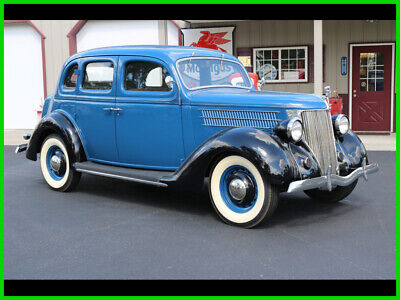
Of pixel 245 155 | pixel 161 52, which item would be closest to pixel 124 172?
pixel 161 52

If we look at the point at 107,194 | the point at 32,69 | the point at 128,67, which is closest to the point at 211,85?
the point at 128,67

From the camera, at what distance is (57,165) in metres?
6.00

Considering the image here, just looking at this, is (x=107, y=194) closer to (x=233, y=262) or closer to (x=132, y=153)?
(x=132, y=153)

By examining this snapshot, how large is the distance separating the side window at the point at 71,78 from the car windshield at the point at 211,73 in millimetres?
1654

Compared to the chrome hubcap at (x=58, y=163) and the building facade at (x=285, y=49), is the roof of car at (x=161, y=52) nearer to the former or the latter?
Result: the chrome hubcap at (x=58, y=163)

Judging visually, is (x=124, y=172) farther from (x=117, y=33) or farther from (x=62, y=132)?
(x=117, y=33)

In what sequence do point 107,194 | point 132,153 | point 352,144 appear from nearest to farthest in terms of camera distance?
point 352,144, point 132,153, point 107,194

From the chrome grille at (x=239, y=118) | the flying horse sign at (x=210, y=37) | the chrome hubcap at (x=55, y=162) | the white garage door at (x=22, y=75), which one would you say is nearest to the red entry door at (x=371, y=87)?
the flying horse sign at (x=210, y=37)

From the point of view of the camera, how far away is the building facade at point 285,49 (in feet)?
37.8

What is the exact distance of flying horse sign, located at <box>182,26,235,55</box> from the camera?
12227 millimetres

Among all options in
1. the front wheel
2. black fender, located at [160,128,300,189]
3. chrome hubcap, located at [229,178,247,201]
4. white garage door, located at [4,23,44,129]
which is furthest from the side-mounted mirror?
white garage door, located at [4,23,44,129]

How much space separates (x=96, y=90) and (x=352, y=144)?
3.01 meters

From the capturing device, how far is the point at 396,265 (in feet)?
11.3

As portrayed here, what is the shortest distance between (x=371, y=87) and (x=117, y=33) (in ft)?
21.6
